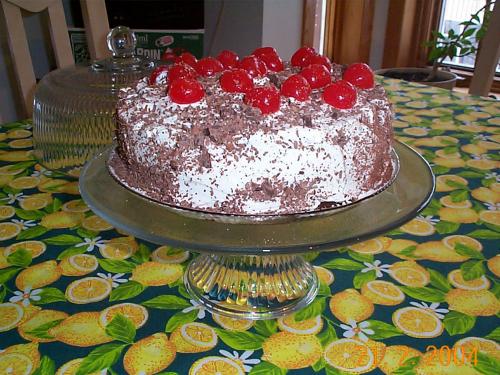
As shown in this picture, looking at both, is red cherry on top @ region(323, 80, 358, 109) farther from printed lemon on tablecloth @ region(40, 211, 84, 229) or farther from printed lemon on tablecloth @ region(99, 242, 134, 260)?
printed lemon on tablecloth @ region(40, 211, 84, 229)

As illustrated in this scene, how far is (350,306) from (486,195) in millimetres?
539

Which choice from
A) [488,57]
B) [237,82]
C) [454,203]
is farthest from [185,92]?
[488,57]

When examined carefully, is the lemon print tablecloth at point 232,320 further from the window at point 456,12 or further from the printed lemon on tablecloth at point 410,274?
the window at point 456,12

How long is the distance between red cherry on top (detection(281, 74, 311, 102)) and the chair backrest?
1461mm

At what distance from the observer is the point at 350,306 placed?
830 millimetres

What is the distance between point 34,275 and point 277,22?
→ 7.86ft

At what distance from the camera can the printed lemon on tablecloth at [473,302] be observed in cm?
81

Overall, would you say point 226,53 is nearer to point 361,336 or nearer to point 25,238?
point 25,238

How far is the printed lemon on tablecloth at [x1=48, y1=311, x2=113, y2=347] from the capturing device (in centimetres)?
74

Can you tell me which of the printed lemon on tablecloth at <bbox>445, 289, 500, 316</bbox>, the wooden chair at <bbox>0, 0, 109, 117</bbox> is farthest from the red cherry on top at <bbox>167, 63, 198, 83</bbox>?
the wooden chair at <bbox>0, 0, 109, 117</bbox>

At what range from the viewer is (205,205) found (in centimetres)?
81

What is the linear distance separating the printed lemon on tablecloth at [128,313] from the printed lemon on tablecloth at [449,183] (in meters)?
0.75

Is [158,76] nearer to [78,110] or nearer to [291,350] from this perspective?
[78,110]

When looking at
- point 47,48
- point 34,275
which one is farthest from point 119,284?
point 47,48
